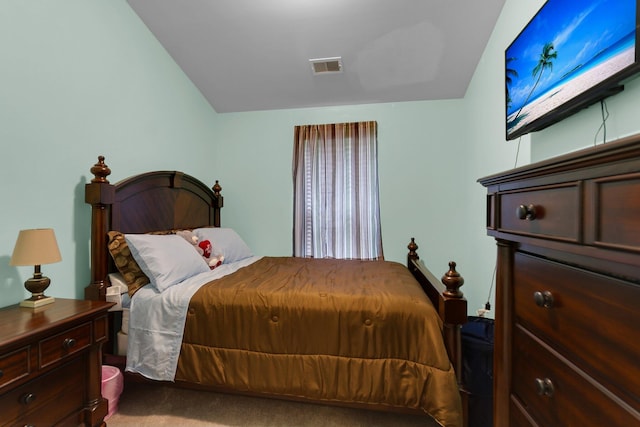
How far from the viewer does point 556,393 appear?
25.7 inches

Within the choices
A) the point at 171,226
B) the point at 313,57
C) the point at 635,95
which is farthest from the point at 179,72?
the point at 635,95

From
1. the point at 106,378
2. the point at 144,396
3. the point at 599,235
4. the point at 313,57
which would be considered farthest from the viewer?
the point at 313,57

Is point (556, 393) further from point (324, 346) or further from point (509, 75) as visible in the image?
point (509, 75)

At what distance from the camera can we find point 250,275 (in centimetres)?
200

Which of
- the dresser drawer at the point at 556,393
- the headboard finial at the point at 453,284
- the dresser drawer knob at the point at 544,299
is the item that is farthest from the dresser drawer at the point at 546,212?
the headboard finial at the point at 453,284

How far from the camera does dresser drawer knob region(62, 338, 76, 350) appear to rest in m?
1.20

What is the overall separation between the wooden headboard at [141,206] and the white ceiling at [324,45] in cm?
119

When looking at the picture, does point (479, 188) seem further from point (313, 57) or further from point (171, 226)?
point (171, 226)

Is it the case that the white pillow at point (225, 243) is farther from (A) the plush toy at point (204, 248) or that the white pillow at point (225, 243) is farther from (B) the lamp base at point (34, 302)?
(B) the lamp base at point (34, 302)

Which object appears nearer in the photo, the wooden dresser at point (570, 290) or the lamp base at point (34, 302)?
the wooden dresser at point (570, 290)

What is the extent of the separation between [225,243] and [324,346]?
158 cm

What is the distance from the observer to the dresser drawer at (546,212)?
570 millimetres

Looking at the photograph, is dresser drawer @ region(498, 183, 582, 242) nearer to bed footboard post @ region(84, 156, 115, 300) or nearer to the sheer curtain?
bed footboard post @ region(84, 156, 115, 300)

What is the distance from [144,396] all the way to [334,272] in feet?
4.74
